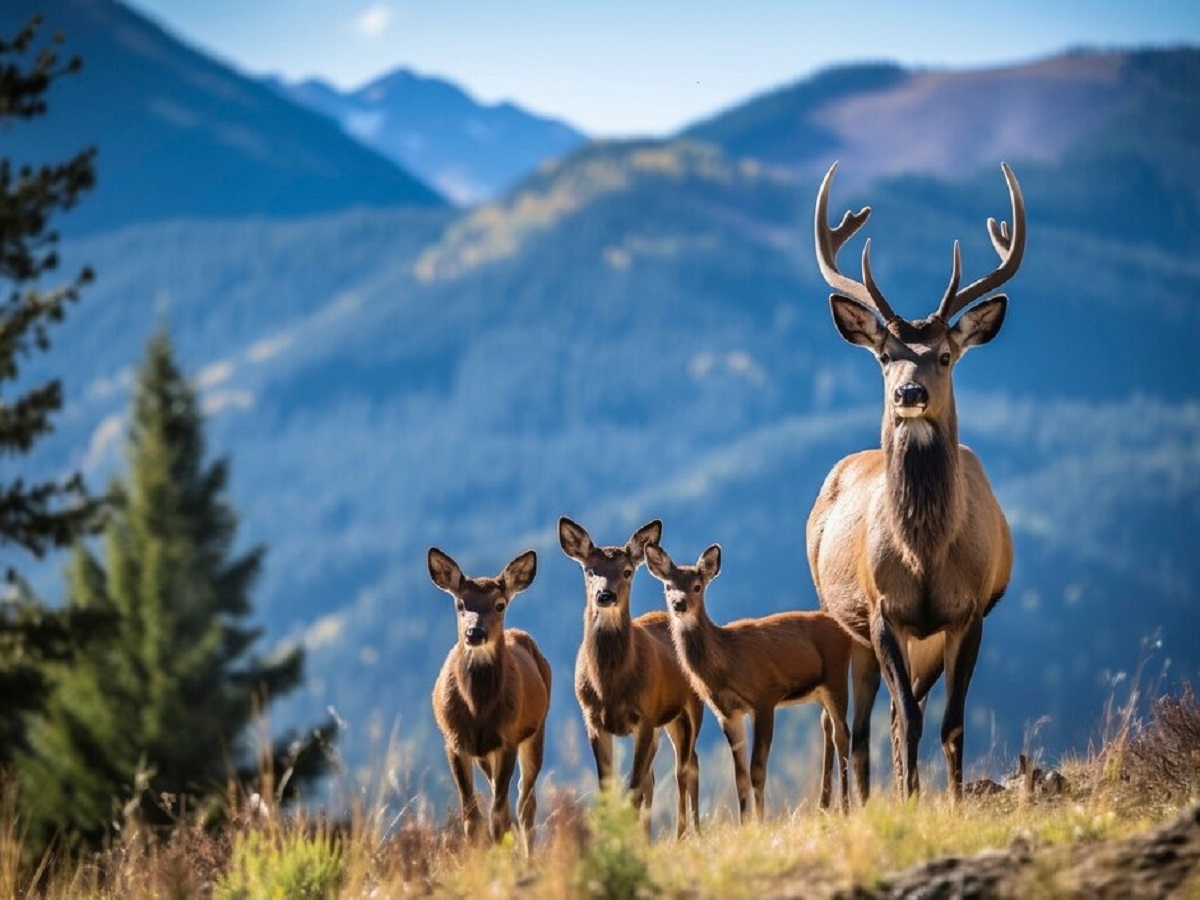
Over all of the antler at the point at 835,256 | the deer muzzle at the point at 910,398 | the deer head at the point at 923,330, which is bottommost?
the deer muzzle at the point at 910,398

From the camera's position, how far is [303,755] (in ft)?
111

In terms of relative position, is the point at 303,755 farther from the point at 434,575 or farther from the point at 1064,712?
the point at 1064,712

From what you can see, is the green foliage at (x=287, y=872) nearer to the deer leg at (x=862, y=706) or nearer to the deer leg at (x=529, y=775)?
the deer leg at (x=529, y=775)

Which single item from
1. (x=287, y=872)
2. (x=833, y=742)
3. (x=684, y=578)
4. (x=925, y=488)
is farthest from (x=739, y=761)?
(x=287, y=872)

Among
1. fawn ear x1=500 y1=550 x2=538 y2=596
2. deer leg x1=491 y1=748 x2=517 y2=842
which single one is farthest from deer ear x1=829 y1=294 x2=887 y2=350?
deer leg x1=491 y1=748 x2=517 y2=842

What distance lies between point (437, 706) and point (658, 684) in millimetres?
1302

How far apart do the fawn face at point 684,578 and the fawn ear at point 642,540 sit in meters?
0.06

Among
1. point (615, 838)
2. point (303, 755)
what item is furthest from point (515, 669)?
point (303, 755)

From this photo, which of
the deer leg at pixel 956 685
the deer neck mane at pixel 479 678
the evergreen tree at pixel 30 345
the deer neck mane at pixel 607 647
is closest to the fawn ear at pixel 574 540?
the deer neck mane at pixel 607 647

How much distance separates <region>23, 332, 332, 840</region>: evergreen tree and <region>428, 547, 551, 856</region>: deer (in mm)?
20829

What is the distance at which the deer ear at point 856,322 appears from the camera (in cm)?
1045

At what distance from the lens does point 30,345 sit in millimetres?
19891

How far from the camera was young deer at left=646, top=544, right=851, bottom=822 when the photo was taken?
1147 centimetres

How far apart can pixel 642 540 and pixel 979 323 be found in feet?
7.55
